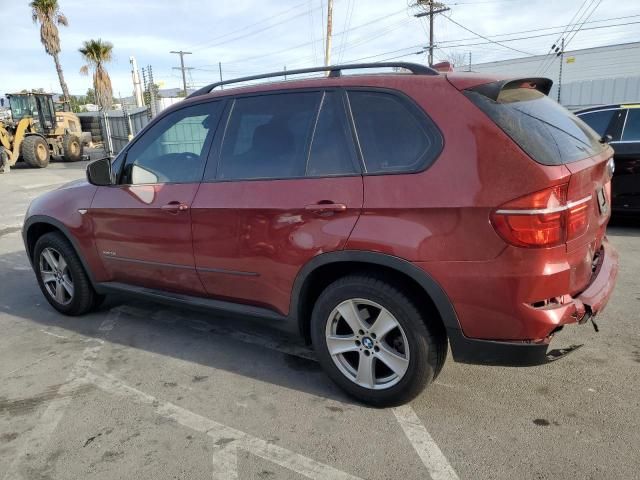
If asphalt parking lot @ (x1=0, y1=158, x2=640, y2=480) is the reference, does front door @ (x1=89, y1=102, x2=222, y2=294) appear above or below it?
above

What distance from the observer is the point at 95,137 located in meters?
30.2

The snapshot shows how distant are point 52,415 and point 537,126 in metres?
3.14

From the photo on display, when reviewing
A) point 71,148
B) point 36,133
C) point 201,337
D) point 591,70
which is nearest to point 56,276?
point 201,337

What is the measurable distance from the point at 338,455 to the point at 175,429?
36.7 inches

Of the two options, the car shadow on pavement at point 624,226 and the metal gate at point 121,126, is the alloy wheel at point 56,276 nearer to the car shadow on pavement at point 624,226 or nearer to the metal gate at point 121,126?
the car shadow on pavement at point 624,226

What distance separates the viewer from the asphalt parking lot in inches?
94.6

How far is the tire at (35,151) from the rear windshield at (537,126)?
67.8 ft

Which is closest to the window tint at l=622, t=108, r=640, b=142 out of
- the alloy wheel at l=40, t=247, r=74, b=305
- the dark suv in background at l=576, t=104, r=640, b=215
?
the dark suv in background at l=576, t=104, r=640, b=215

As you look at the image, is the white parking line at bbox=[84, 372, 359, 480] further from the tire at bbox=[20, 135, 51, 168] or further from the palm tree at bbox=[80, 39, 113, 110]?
the palm tree at bbox=[80, 39, 113, 110]

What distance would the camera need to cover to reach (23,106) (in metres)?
21.3

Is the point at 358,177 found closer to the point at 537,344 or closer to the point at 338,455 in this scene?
the point at 537,344

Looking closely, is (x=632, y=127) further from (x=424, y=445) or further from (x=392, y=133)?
(x=424, y=445)

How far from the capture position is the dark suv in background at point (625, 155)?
6168mm

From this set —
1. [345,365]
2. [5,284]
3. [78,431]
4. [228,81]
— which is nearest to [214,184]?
[228,81]
